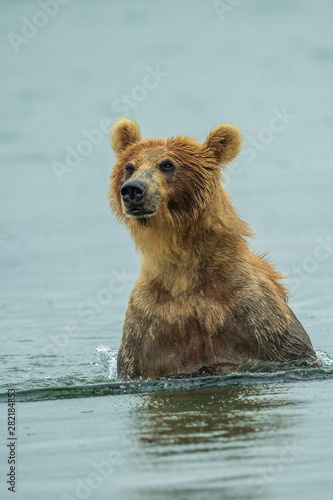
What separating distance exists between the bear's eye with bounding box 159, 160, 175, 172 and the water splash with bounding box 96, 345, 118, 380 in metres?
2.64

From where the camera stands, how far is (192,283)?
9.06 m

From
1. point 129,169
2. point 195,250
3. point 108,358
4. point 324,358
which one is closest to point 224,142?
point 129,169

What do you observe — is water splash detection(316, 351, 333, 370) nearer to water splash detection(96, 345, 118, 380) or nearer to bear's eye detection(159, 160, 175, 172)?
water splash detection(96, 345, 118, 380)

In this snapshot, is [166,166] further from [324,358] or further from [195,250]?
[324,358]

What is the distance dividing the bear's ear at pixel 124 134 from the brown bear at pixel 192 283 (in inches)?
18.7

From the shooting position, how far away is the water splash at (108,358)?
36.8 ft

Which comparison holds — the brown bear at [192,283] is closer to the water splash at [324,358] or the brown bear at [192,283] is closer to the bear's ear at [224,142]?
the bear's ear at [224,142]

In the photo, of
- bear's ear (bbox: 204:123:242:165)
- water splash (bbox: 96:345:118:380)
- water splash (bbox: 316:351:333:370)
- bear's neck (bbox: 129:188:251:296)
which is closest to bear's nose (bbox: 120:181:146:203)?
bear's neck (bbox: 129:188:251:296)

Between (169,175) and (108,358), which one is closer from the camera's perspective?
(169,175)

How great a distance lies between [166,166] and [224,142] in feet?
2.15

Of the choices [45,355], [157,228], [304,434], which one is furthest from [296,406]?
[45,355]

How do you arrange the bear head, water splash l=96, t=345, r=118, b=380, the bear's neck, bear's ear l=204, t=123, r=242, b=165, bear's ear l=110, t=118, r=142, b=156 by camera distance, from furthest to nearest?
water splash l=96, t=345, r=118, b=380 < bear's ear l=110, t=118, r=142, b=156 < bear's ear l=204, t=123, r=242, b=165 < the bear's neck < the bear head

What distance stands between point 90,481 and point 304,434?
4.62ft

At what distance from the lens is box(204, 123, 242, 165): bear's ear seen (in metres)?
9.42
